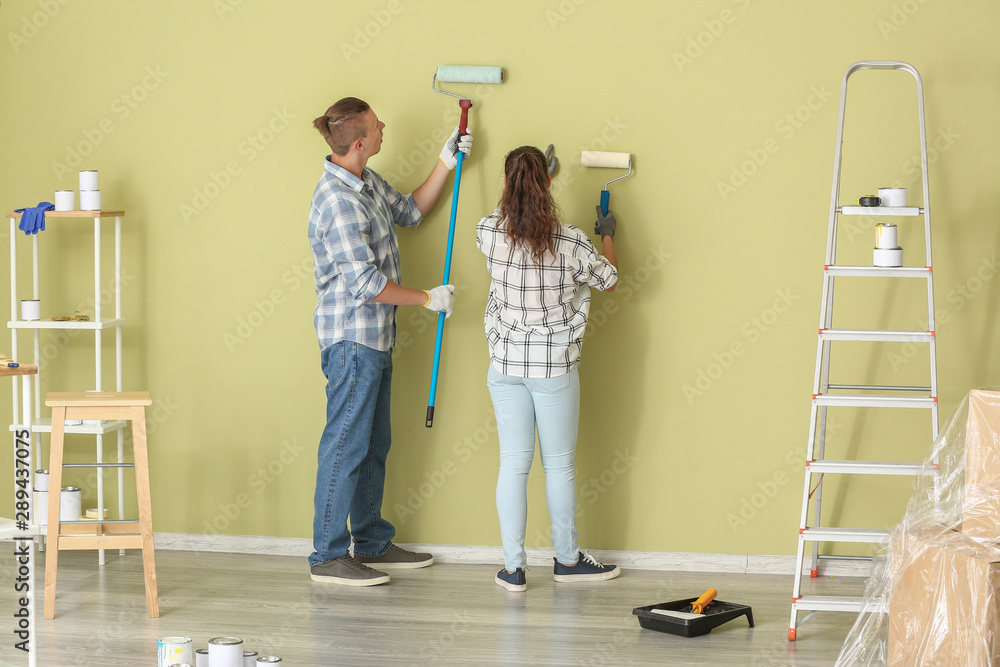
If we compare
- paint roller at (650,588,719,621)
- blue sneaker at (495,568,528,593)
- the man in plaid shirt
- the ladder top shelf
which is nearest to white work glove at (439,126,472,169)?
the man in plaid shirt

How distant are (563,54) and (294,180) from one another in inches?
42.9

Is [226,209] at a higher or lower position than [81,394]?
higher

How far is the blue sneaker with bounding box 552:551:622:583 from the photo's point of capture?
3180mm

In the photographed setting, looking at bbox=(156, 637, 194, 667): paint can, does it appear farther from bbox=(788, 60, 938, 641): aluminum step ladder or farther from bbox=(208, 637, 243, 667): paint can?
bbox=(788, 60, 938, 641): aluminum step ladder

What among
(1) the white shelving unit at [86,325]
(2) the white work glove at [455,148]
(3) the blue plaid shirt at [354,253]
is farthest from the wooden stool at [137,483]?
(2) the white work glove at [455,148]

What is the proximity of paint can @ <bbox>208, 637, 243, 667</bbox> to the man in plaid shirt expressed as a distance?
1058 millimetres

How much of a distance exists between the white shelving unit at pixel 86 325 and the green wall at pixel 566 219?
0.08m

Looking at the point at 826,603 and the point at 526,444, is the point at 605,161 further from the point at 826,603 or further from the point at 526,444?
the point at 826,603

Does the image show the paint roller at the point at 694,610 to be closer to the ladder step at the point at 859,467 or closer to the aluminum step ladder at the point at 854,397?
the aluminum step ladder at the point at 854,397

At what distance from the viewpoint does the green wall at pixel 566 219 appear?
3.16 m

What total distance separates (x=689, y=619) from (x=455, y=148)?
174 cm

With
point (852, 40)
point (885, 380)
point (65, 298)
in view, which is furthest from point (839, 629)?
point (65, 298)

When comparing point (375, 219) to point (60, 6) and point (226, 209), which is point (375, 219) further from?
point (60, 6)

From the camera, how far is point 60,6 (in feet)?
11.3
